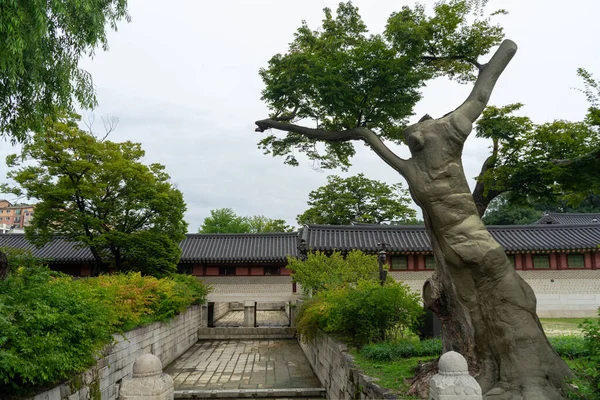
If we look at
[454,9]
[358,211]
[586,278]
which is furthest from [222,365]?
[358,211]

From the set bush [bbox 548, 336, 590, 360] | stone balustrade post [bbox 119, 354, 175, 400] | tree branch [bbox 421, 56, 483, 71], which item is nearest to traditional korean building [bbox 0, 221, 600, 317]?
bush [bbox 548, 336, 590, 360]

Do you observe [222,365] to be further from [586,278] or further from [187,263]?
[586,278]

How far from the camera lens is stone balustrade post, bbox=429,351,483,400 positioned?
3.67 meters

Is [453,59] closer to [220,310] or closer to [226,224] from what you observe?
[220,310]

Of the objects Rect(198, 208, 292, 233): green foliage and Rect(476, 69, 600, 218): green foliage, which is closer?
Rect(476, 69, 600, 218): green foliage

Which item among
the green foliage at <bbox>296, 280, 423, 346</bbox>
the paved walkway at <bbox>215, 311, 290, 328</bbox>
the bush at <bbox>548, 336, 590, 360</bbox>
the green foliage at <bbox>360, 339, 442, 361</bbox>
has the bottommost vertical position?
the paved walkway at <bbox>215, 311, 290, 328</bbox>

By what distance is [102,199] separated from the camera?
1752 cm

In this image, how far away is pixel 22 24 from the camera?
227 inches

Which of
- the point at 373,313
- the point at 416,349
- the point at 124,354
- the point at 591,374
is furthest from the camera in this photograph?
the point at 124,354

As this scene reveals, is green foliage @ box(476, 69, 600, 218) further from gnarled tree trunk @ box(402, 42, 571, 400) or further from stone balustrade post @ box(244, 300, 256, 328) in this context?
stone balustrade post @ box(244, 300, 256, 328)

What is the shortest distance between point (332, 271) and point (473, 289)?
931 centimetres

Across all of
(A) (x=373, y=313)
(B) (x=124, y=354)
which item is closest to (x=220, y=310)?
(B) (x=124, y=354)

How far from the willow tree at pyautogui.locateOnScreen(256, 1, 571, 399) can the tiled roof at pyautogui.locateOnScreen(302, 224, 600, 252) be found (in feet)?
45.2

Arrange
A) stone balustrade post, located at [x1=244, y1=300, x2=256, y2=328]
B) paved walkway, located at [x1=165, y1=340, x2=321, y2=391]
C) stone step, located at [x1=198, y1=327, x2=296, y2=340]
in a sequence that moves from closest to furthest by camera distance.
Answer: paved walkway, located at [x1=165, y1=340, x2=321, y2=391] → stone step, located at [x1=198, y1=327, x2=296, y2=340] → stone balustrade post, located at [x1=244, y1=300, x2=256, y2=328]
